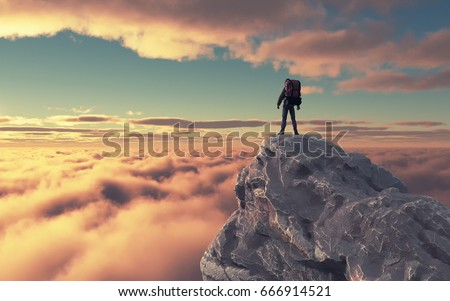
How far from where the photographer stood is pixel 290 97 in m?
22.6

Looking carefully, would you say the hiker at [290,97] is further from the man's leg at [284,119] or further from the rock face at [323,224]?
the rock face at [323,224]

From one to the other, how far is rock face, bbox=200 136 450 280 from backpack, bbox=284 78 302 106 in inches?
85.5

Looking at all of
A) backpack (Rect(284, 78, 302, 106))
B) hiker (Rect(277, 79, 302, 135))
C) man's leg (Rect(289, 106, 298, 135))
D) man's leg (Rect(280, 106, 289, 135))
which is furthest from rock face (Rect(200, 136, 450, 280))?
backpack (Rect(284, 78, 302, 106))

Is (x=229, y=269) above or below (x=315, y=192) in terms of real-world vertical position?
below

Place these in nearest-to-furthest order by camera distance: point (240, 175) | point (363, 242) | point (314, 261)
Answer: point (363, 242)
point (314, 261)
point (240, 175)

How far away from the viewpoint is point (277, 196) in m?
20.2

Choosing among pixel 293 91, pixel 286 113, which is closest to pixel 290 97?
pixel 293 91

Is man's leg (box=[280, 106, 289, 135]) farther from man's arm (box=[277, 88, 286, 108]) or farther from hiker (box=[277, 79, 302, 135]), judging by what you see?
man's arm (box=[277, 88, 286, 108])

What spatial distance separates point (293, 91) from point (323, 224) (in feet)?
26.5

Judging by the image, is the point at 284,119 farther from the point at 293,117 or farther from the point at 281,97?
the point at 281,97

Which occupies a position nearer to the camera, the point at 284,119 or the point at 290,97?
the point at 290,97
